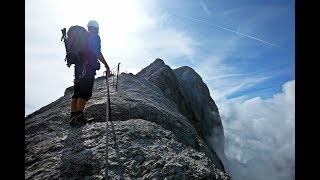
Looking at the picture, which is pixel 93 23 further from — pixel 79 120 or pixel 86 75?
pixel 79 120

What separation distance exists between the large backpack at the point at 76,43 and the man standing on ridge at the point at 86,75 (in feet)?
0.51

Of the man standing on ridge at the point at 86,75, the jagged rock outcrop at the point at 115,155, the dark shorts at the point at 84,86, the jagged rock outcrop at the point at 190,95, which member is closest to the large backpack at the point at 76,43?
the man standing on ridge at the point at 86,75

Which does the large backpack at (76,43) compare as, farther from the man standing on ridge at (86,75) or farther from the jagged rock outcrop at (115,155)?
the jagged rock outcrop at (115,155)

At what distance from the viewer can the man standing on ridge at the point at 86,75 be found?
1038cm

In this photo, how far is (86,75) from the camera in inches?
410

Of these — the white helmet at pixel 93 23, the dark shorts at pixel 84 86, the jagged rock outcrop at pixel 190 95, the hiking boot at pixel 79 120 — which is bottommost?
the hiking boot at pixel 79 120

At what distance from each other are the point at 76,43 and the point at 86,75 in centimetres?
117
